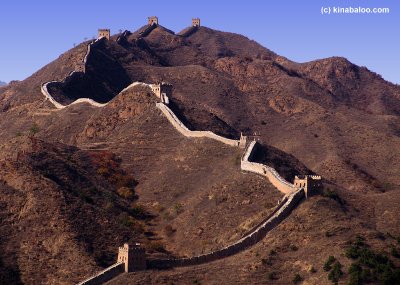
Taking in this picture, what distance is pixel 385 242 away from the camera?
96.3 meters

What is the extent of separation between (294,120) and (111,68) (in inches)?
1190

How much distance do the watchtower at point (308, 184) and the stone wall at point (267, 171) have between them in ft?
2.30

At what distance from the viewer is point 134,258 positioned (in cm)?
9088

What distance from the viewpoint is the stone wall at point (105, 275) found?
88.5 metres

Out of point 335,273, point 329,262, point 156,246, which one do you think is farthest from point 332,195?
point 335,273

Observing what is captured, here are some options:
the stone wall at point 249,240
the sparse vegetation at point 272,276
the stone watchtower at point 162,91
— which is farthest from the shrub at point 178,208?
the stone watchtower at point 162,91

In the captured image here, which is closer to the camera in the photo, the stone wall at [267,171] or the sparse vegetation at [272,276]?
the sparse vegetation at [272,276]

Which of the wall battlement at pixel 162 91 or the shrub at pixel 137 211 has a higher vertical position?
the wall battlement at pixel 162 91

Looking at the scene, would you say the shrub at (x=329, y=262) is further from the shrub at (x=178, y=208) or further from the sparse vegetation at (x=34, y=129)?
the sparse vegetation at (x=34, y=129)

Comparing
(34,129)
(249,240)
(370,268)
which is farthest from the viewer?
(34,129)

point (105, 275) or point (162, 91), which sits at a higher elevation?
point (162, 91)

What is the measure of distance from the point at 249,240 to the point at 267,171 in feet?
44.8

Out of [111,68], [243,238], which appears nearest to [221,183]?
[243,238]

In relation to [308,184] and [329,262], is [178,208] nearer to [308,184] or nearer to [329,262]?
[308,184]
